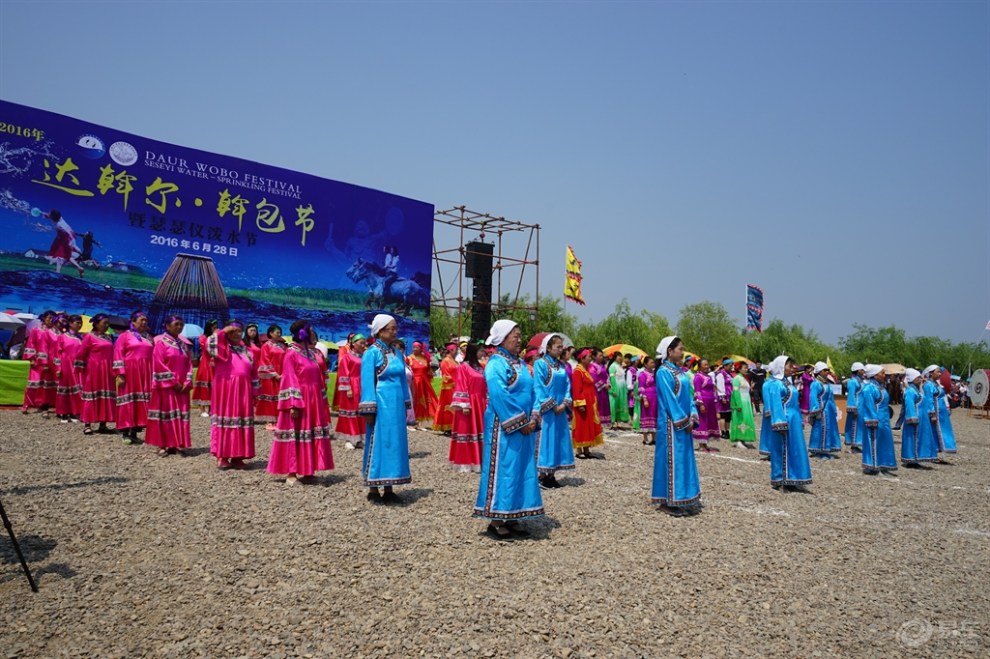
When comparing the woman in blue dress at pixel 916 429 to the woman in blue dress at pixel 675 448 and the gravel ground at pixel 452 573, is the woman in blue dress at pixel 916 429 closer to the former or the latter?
the gravel ground at pixel 452 573

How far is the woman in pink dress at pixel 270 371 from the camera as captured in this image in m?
9.14

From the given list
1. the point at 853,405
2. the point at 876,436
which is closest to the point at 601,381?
the point at 853,405

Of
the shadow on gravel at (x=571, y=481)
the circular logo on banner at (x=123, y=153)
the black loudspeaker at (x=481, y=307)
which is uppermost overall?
the circular logo on banner at (x=123, y=153)

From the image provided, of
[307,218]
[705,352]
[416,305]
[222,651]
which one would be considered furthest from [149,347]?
[705,352]

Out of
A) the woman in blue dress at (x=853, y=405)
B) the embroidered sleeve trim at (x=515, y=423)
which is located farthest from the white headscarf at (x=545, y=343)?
the woman in blue dress at (x=853, y=405)

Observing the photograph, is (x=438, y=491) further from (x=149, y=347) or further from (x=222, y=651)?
(x=149, y=347)

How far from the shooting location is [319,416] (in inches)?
296

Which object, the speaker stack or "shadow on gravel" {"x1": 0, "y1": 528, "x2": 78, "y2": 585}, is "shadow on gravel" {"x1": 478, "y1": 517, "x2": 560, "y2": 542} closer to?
"shadow on gravel" {"x1": 0, "y1": 528, "x2": 78, "y2": 585}

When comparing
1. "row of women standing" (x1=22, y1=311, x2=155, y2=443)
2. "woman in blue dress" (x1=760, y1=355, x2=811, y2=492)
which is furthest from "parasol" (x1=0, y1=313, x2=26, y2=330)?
"woman in blue dress" (x1=760, y1=355, x2=811, y2=492)

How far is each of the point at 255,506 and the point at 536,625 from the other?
338cm

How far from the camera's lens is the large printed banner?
15.9 meters

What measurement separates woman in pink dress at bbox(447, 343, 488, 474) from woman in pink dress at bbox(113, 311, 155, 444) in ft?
14.7

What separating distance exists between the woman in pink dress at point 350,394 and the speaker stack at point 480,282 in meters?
15.1

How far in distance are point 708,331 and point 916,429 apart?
120ft
